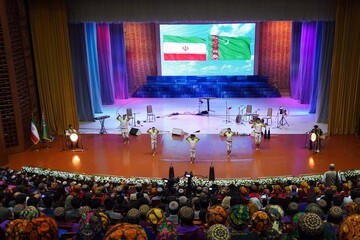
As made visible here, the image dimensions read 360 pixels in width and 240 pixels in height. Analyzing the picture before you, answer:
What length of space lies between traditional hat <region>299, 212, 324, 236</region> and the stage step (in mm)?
20861

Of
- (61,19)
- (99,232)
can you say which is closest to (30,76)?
(61,19)

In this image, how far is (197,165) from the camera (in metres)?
14.4

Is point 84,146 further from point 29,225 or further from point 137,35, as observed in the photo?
point 29,225

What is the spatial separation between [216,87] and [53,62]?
10.5 meters

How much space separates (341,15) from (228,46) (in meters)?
8.34

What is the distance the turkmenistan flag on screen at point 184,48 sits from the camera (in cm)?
2420

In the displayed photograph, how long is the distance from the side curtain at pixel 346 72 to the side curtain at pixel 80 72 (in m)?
10.9

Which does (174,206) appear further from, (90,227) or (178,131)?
(178,131)

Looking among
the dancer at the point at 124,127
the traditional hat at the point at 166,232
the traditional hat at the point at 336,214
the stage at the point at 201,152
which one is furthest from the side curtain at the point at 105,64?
the traditional hat at the point at 166,232

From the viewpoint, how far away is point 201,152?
15703mm

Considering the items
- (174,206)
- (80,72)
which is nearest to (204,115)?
(80,72)

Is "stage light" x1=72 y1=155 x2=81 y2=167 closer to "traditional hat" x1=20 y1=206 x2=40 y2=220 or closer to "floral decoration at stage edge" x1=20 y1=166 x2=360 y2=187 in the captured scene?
"floral decoration at stage edge" x1=20 y1=166 x2=360 y2=187

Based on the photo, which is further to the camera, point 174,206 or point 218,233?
point 174,206

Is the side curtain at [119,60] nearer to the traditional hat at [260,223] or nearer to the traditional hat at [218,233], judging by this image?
the traditional hat at [260,223]
